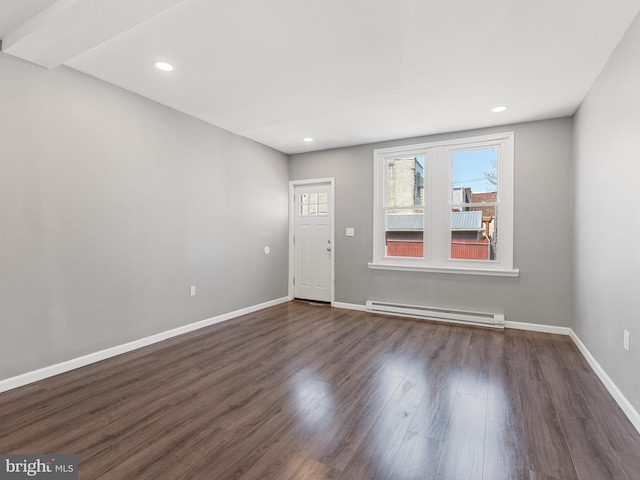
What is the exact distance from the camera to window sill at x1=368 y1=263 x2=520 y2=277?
4004 mm

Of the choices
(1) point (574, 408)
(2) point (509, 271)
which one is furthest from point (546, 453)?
(2) point (509, 271)

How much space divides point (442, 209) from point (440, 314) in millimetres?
1469

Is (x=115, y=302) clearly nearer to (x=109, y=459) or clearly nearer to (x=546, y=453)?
(x=109, y=459)

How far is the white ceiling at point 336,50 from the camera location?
1988 mm

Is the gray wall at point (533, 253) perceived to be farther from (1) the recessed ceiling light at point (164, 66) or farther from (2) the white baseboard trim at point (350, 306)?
(1) the recessed ceiling light at point (164, 66)

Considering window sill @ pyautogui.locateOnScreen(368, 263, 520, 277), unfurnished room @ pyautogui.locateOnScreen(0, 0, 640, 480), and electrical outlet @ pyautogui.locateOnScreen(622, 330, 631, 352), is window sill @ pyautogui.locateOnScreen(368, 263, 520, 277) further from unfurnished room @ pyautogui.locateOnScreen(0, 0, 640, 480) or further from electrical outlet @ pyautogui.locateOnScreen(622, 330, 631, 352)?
electrical outlet @ pyautogui.locateOnScreen(622, 330, 631, 352)

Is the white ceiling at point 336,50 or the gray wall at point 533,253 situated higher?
the white ceiling at point 336,50

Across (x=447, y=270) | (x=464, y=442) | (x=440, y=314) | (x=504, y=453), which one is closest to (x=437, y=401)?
(x=464, y=442)

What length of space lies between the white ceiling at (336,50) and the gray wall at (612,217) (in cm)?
29

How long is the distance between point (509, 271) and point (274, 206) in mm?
3554

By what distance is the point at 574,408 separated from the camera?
2162 millimetres

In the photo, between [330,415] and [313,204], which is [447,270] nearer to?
[313,204]

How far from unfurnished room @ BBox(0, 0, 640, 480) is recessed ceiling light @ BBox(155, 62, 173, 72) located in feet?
0.14

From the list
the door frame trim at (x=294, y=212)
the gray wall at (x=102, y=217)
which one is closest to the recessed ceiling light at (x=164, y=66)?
the gray wall at (x=102, y=217)
